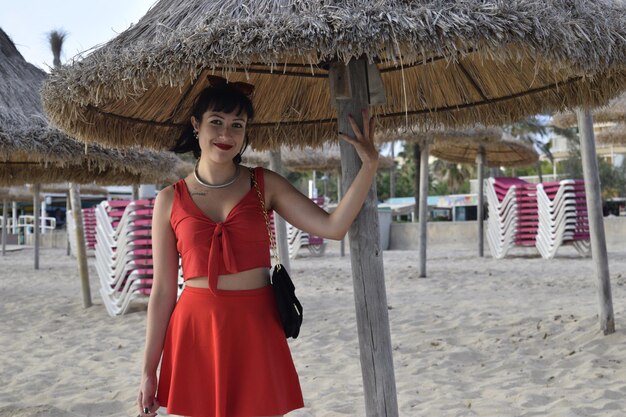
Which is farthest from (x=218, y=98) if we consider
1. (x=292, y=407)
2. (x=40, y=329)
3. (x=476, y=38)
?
(x=40, y=329)

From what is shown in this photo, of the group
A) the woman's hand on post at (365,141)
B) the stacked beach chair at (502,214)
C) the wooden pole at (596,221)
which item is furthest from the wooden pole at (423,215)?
the woman's hand on post at (365,141)

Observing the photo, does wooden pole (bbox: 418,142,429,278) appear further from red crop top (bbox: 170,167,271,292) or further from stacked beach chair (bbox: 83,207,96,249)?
stacked beach chair (bbox: 83,207,96,249)

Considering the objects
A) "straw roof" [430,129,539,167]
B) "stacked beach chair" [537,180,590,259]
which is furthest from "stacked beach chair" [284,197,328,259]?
"stacked beach chair" [537,180,590,259]

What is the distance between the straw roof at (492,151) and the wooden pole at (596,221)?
5.94 meters

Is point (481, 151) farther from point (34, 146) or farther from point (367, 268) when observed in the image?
point (367, 268)

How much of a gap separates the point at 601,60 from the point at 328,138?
1.38 m

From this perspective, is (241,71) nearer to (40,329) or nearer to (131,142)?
(131,142)

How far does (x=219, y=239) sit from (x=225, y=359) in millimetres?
360

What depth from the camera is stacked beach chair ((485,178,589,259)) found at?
11602 millimetres

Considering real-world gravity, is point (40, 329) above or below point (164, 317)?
below

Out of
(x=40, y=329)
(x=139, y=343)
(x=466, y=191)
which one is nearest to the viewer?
(x=139, y=343)

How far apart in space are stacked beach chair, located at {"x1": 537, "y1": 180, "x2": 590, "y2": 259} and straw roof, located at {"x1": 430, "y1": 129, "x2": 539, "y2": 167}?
1.31 metres

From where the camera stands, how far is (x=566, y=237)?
1161 cm

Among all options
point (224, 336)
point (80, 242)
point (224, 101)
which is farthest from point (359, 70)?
point (80, 242)
